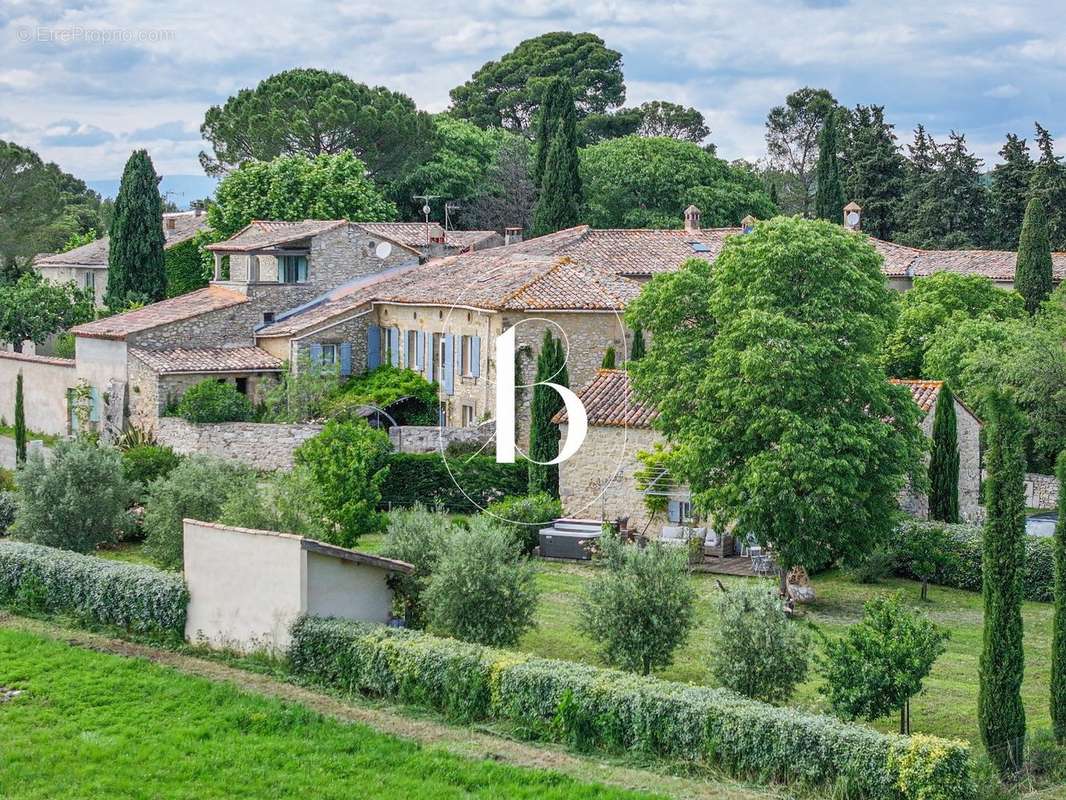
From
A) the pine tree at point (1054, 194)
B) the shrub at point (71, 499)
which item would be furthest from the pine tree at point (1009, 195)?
the shrub at point (71, 499)

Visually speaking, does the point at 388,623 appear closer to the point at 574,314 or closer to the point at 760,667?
the point at 760,667

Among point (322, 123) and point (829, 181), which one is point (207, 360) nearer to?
point (322, 123)

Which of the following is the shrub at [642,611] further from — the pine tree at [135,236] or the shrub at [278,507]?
the pine tree at [135,236]

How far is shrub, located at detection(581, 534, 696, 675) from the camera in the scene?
882 inches

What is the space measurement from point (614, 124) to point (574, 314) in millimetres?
54488

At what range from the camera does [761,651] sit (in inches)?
809

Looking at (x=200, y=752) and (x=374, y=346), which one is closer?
(x=200, y=752)

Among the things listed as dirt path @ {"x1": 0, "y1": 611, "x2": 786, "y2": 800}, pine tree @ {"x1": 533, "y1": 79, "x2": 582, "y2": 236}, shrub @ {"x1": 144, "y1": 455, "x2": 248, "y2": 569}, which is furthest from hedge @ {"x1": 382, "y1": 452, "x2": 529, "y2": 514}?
pine tree @ {"x1": 533, "y1": 79, "x2": 582, "y2": 236}

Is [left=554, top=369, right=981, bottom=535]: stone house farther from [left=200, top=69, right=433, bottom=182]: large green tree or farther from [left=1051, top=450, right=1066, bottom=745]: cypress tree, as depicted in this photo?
[left=200, top=69, right=433, bottom=182]: large green tree

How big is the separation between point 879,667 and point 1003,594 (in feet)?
6.17

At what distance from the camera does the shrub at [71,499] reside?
30.7 meters

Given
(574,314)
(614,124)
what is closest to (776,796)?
(574,314)

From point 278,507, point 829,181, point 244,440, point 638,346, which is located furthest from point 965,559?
point 829,181

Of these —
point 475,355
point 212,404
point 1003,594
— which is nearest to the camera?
point 1003,594
